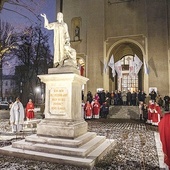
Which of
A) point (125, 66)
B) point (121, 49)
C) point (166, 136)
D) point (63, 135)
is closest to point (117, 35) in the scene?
point (121, 49)

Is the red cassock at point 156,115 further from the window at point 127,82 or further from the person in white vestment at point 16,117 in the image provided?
the window at point 127,82

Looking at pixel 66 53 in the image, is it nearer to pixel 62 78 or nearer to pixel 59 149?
pixel 62 78

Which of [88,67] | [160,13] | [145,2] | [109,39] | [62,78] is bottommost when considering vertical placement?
[62,78]

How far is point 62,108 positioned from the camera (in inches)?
255

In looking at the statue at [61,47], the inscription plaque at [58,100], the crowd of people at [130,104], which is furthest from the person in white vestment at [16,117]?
the crowd of people at [130,104]

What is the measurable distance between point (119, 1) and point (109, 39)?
5147mm

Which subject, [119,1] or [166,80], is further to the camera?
[119,1]

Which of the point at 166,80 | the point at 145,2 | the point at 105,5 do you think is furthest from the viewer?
the point at 105,5

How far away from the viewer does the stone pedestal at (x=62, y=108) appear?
6.16 metres

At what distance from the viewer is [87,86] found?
24.8 meters

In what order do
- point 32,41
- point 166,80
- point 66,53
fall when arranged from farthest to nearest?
point 32,41, point 166,80, point 66,53

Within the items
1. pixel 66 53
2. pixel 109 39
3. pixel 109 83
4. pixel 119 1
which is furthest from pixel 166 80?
pixel 66 53

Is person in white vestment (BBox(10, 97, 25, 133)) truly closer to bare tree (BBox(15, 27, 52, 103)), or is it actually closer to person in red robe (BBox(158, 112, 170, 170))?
person in red robe (BBox(158, 112, 170, 170))

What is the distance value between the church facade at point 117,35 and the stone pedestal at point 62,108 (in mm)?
17575
